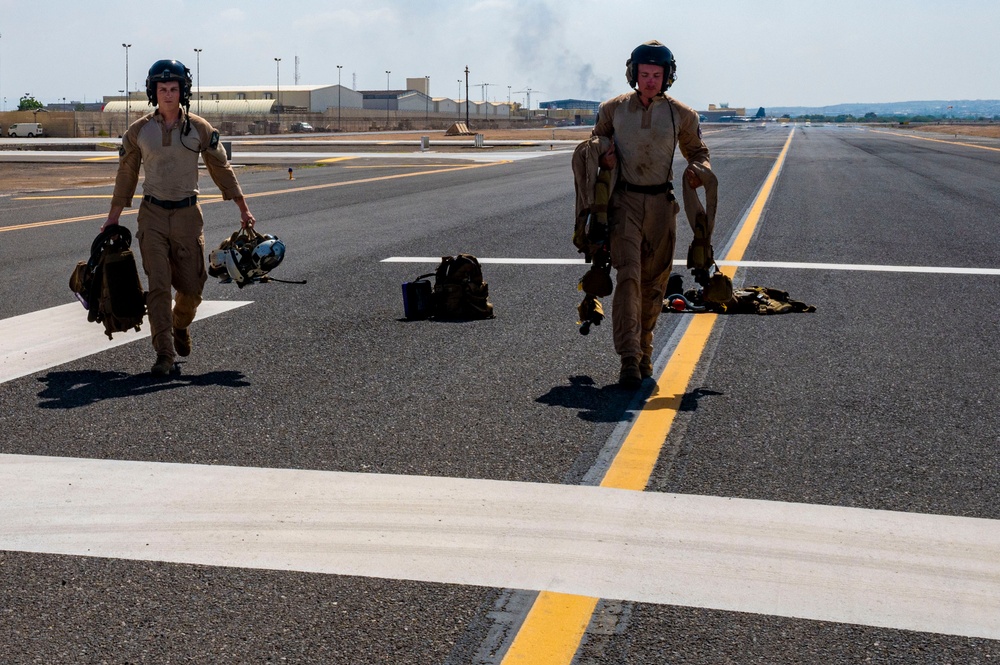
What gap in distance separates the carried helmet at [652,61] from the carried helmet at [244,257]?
2619mm

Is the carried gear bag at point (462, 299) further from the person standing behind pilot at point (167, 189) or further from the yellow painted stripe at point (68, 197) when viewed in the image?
the yellow painted stripe at point (68, 197)

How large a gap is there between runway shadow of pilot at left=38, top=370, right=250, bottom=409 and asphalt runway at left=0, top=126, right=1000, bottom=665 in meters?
0.03

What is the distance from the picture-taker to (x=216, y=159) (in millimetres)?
7285

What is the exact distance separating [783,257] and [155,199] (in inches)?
306

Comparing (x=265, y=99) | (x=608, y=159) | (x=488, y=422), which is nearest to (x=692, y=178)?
(x=608, y=159)

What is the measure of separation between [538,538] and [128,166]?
424 centimetres

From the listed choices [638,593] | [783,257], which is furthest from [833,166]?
[638,593]

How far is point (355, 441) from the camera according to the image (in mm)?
5438

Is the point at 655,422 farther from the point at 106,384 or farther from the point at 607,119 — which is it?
the point at 106,384

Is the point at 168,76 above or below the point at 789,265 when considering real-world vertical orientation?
above

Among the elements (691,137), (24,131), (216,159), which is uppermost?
(24,131)

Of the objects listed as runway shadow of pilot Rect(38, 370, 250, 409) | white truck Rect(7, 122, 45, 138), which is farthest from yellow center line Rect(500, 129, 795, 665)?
white truck Rect(7, 122, 45, 138)

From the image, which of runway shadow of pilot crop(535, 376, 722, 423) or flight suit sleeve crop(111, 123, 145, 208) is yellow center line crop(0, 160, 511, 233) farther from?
runway shadow of pilot crop(535, 376, 722, 423)

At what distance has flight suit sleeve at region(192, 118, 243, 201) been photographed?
281 inches
